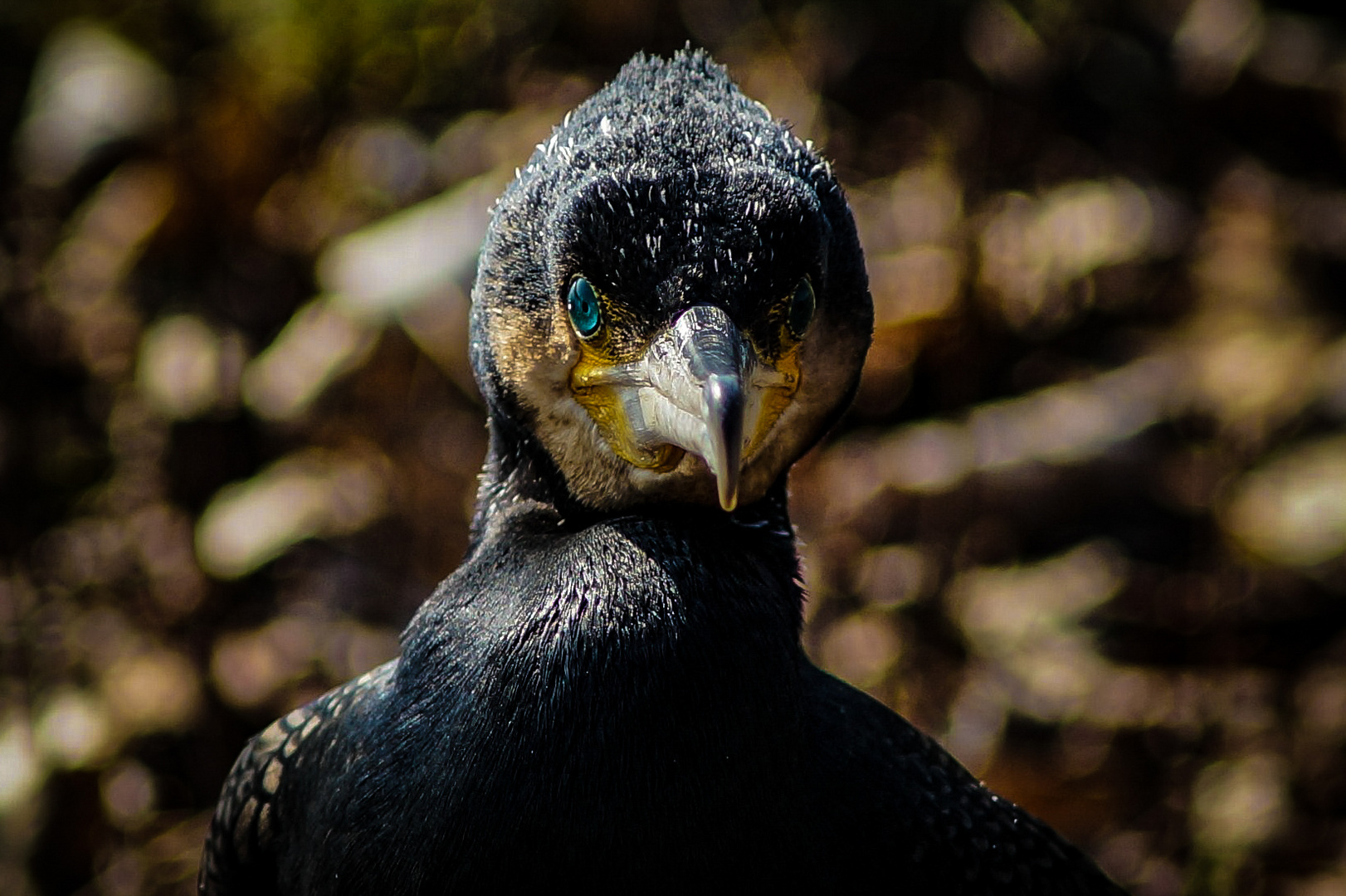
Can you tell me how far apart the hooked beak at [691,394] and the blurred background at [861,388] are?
3.76 m

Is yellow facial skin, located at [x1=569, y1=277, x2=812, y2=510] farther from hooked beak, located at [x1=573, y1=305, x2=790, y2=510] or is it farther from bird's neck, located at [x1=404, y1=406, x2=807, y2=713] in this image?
bird's neck, located at [x1=404, y1=406, x2=807, y2=713]

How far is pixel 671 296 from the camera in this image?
1.86 meters

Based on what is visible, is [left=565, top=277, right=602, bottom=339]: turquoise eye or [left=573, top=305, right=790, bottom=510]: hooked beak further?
[left=565, top=277, right=602, bottom=339]: turquoise eye

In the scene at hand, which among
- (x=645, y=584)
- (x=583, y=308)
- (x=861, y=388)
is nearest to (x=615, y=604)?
(x=645, y=584)

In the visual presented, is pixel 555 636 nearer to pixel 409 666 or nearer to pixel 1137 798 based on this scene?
pixel 409 666

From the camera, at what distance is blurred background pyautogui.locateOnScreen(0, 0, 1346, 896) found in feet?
17.6

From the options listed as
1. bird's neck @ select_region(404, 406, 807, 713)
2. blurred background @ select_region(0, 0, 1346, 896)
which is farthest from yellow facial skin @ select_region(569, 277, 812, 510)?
blurred background @ select_region(0, 0, 1346, 896)

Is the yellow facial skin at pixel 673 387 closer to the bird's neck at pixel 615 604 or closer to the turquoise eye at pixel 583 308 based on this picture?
the turquoise eye at pixel 583 308

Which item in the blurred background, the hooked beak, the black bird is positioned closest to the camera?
the hooked beak

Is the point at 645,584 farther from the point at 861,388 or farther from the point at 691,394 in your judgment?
the point at 861,388

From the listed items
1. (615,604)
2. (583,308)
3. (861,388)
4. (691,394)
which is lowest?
(861,388)

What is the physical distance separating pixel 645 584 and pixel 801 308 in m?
0.53

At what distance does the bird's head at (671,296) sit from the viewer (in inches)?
73.0

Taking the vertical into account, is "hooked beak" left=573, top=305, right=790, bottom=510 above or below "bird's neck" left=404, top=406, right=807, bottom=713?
above
